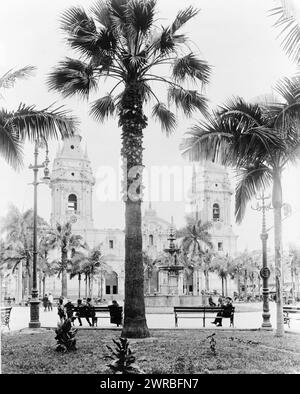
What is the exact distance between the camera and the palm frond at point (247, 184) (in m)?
16.8

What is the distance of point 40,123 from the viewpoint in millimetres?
13812

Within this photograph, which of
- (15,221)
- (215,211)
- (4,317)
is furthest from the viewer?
(215,211)

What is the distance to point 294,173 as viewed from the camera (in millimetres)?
15914

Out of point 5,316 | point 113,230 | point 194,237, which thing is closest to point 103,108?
point 5,316

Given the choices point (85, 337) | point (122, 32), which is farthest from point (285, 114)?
point (85, 337)

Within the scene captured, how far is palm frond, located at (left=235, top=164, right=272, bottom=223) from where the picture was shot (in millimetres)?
16844

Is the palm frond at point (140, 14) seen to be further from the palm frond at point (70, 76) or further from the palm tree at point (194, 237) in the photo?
the palm tree at point (194, 237)

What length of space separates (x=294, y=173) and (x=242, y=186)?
1.64 meters

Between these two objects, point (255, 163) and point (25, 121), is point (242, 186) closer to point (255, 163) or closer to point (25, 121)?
point (255, 163)

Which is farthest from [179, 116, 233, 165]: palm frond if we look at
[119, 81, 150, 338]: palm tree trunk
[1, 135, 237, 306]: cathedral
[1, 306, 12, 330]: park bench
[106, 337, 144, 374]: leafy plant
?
[1, 135, 237, 306]: cathedral

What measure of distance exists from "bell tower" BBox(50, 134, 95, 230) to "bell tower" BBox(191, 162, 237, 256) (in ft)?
28.9

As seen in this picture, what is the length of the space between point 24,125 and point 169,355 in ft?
20.1

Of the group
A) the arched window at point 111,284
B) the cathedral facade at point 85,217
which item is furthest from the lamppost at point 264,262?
the arched window at point 111,284

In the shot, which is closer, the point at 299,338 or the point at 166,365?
the point at 166,365
